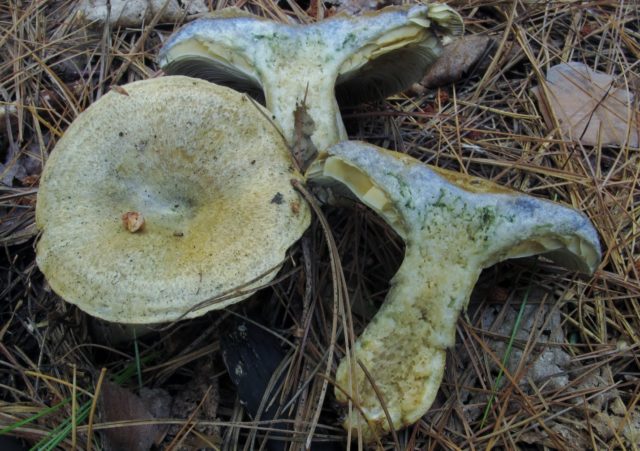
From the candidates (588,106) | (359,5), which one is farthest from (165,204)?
(588,106)

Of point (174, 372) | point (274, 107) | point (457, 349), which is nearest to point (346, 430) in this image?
point (457, 349)

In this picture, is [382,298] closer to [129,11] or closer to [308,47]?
[308,47]

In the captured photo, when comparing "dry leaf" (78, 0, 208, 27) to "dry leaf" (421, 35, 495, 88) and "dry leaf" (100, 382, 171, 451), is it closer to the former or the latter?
"dry leaf" (421, 35, 495, 88)

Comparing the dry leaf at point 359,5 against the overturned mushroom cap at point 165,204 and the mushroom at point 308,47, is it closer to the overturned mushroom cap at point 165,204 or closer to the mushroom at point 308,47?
the mushroom at point 308,47

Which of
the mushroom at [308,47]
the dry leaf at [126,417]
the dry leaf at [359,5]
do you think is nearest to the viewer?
the dry leaf at [126,417]

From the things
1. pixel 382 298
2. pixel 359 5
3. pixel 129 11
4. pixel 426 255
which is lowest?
pixel 382 298

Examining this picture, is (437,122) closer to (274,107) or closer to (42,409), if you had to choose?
(274,107)

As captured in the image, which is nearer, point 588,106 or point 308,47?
point 308,47

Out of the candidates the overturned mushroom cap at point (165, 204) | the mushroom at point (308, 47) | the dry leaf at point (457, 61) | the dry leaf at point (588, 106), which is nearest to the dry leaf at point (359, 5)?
the dry leaf at point (457, 61)
